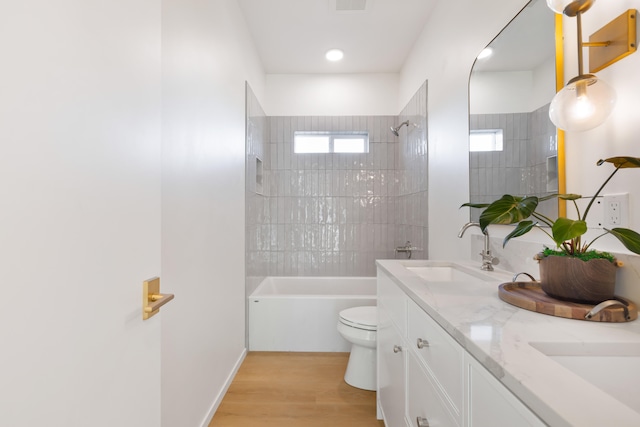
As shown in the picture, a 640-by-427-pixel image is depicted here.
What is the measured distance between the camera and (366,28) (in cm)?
268

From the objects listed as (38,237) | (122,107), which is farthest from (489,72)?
(38,237)

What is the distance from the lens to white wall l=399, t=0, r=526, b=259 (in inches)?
69.2

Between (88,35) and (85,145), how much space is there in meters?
0.22

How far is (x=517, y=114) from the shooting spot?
1403 millimetres

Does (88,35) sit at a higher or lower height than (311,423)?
higher

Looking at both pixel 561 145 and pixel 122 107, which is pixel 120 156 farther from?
pixel 561 145

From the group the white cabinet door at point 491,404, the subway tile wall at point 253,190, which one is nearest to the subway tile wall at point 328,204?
the subway tile wall at point 253,190

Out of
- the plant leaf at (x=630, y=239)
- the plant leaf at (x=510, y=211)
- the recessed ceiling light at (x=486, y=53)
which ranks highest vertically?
the recessed ceiling light at (x=486, y=53)

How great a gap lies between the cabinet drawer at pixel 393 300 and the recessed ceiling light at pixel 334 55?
2.31 metres

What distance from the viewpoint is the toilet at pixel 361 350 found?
2.07m

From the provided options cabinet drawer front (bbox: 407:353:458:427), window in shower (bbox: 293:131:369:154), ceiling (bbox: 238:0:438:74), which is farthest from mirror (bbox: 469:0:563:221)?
window in shower (bbox: 293:131:369:154)

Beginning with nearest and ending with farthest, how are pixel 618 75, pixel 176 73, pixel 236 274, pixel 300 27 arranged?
pixel 618 75 < pixel 176 73 < pixel 236 274 < pixel 300 27

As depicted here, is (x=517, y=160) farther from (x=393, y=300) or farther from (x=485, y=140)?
(x=393, y=300)

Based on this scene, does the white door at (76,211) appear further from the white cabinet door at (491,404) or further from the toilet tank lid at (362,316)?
the toilet tank lid at (362,316)
